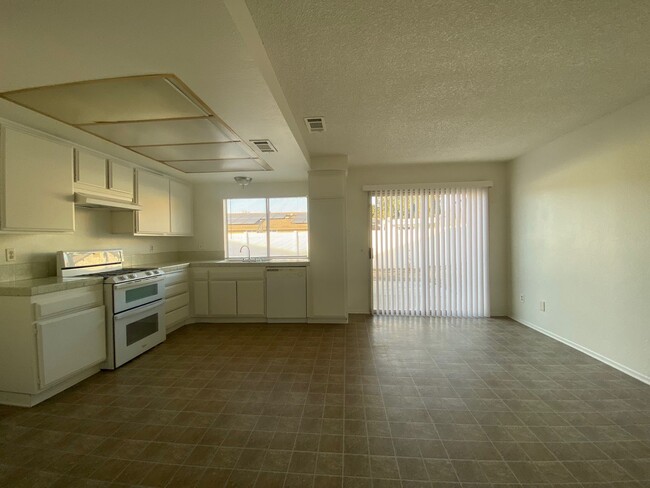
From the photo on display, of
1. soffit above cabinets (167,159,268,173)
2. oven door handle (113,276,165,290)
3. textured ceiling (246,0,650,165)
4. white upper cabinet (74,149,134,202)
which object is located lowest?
oven door handle (113,276,165,290)

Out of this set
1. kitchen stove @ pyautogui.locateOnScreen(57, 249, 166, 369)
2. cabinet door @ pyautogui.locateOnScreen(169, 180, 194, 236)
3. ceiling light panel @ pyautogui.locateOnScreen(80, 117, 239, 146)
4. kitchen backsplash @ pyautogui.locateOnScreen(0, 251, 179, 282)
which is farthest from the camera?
cabinet door @ pyautogui.locateOnScreen(169, 180, 194, 236)

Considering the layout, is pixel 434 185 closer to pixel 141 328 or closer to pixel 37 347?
pixel 141 328

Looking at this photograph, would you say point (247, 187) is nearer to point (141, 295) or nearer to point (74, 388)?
point (141, 295)

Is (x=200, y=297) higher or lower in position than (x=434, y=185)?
lower

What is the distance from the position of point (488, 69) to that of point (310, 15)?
138 centimetres

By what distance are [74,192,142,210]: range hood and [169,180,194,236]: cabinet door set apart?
80 cm

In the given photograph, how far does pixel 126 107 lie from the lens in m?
2.06

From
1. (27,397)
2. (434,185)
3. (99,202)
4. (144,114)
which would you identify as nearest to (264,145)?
(144,114)

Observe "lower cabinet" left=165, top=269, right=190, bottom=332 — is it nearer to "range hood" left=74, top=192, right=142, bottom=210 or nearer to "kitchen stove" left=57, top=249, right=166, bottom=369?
"kitchen stove" left=57, top=249, right=166, bottom=369

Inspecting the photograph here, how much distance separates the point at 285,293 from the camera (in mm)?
4219

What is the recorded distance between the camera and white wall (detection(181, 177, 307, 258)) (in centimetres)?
491

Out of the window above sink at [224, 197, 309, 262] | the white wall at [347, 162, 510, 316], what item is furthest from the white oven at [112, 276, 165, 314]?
the white wall at [347, 162, 510, 316]

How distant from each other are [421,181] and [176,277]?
413 centimetres

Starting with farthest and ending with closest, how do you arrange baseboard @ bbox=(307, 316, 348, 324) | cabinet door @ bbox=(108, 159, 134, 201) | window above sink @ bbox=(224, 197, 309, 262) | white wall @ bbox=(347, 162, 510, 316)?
1. window above sink @ bbox=(224, 197, 309, 262)
2. white wall @ bbox=(347, 162, 510, 316)
3. baseboard @ bbox=(307, 316, 348, 324)
4. cabinet door @ bbox=(108, 159, 134, 201)
